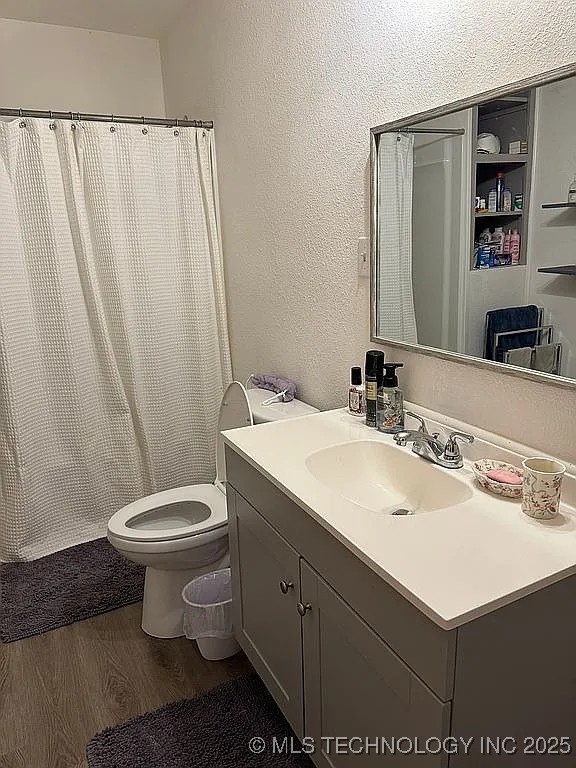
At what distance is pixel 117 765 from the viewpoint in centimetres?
161

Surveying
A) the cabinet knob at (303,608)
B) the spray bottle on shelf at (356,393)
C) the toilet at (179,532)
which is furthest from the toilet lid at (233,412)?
the cabinet knob at (303,608)

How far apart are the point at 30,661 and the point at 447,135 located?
6.85ft

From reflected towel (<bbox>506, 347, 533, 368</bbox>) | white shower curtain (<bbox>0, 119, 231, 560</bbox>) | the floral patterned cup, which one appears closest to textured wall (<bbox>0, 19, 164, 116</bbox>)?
white shower curtain (<bbox>0, 119, 231, 560</bbox>)

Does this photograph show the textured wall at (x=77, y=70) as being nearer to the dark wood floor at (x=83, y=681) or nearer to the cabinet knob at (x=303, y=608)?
the dark wood floor at (x=83, y=681)

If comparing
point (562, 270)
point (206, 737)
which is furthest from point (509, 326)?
point (206, 737)

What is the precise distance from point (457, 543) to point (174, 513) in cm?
141

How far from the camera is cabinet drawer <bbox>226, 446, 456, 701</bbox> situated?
949 mm

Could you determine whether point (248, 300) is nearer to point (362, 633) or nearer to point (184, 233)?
point (184, 233)

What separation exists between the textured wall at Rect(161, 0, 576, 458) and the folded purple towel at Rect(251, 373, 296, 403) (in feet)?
0.15

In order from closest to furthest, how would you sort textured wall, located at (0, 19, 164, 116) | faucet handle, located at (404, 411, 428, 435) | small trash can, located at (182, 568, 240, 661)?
faucet handle, located at (404, 411, 428, 435), small trash can, located at (182, 568, 240, 661), textured wall, located at (0, 19, 164, 116)

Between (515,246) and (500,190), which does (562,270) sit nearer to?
(515,246)

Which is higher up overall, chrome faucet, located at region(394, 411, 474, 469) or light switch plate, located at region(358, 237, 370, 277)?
light switch plate, located at region(358, 237, 370, 277)

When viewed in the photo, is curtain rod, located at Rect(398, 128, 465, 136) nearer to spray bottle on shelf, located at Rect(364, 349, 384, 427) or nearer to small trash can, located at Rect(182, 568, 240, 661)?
spray bottle on shelf, located at Rect(364, 349, 384, 427)

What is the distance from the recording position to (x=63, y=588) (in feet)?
7.93
